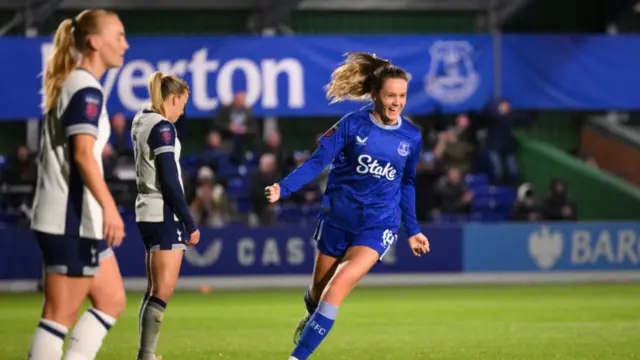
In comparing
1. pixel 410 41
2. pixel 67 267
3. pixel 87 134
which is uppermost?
pixel 410 41

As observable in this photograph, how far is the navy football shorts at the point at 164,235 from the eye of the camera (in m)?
8.34

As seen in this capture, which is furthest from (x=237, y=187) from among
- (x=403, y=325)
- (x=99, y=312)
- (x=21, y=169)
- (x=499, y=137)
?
(x=99, y=312)

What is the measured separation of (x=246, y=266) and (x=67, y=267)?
13807 mm

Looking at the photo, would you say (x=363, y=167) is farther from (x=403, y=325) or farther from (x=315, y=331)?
(x=403, y=325)

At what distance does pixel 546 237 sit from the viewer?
20672 mm

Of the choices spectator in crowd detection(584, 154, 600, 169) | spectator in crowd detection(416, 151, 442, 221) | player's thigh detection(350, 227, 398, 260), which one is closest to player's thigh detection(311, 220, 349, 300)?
player's thigh detection(350, 227, 398, 260)

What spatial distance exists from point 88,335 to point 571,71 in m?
20.1

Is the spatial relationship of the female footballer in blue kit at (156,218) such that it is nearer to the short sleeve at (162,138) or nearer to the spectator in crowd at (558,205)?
the short sleeve at (162,138)

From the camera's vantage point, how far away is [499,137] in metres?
23.7

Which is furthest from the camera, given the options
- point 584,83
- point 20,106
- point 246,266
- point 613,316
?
point 584,83

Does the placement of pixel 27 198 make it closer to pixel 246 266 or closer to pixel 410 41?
pixel 246 266

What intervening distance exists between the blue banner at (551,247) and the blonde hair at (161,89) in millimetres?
12612

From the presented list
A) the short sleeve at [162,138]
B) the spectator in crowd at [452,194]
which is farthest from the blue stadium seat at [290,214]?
the short sleeve at [162,138]

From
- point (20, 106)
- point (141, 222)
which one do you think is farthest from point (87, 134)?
point (20, 106)
